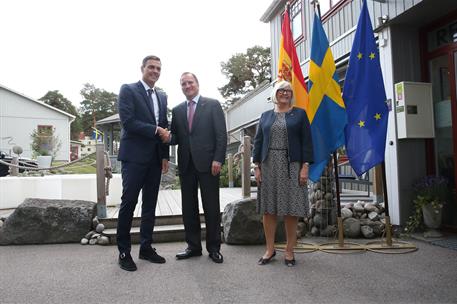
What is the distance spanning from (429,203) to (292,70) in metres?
2.41

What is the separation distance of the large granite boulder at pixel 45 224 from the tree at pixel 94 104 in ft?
173

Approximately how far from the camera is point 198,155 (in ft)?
12.3

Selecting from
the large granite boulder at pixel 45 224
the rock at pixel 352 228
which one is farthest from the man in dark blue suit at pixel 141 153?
the rock at pixel 352 228

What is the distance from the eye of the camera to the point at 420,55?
16.9 feet

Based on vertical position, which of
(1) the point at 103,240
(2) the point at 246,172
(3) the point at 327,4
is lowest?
(1) the point at 103,240

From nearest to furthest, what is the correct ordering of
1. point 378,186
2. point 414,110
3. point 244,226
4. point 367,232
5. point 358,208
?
point 244,226 → point 367,232 → point 414,110 → point 358,208 → point 378,186

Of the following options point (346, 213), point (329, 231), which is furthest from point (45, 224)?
point (346, 213)

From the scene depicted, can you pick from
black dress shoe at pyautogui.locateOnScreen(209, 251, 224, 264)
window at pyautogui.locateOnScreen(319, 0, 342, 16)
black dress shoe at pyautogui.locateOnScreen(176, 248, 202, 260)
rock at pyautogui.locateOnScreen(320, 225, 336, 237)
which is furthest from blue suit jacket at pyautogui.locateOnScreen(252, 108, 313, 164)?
window at pyautogui.locateOnScreen(319, 0, 342, 16)

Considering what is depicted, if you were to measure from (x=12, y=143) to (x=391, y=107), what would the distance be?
27009 mm

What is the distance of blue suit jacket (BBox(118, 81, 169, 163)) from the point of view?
141 inches

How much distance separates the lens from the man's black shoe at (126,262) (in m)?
3.44

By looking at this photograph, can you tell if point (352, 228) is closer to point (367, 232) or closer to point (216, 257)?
point (367, 232)

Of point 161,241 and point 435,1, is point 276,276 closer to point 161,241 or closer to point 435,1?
point 161,241

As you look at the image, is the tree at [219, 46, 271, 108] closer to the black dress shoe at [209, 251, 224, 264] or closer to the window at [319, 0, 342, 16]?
the window at [319, 0, 342, 16]
